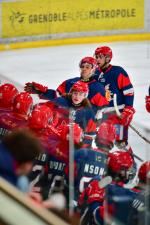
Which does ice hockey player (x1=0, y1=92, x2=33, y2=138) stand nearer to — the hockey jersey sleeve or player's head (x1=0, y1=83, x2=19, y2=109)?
player's head (x1=0, y1=83, x2=19, y2=109)

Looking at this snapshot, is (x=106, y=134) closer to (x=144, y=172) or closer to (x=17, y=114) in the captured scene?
(x=144, y=172)

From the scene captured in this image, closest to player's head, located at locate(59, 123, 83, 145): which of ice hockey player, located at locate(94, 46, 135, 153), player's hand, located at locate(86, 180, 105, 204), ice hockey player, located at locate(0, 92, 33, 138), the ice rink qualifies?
player's hand, located at locate(86, 180, 105, 204)

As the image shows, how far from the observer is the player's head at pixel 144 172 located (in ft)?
10.3

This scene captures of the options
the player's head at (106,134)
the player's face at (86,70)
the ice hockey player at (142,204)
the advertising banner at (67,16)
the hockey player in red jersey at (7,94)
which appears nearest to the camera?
the ice hockey player at (142,204)

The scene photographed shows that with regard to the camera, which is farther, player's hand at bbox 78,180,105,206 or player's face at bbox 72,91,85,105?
player's face at bbox 72,91,85,105

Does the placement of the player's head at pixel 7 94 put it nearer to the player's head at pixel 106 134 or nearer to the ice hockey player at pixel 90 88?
the ice hockey player at pixel 90 88

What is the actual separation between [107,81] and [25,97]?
1.80 metres

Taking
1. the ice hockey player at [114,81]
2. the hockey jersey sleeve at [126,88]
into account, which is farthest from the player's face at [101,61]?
the hockey jersey sleeve at [126,88]

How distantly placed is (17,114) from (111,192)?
135 centimetres

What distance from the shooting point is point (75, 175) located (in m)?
3.53

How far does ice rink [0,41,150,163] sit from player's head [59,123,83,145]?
13.6 feet

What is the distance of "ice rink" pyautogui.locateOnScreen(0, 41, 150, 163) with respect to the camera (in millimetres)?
9000

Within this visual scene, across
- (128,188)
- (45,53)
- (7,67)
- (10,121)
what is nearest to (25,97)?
(10,121)

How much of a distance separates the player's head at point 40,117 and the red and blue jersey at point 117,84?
180 cm
